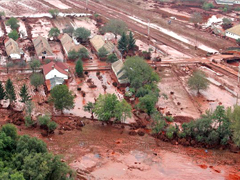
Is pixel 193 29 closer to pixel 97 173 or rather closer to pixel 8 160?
pixel 97 173

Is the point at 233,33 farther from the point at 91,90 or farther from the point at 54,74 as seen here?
the point at 54,74

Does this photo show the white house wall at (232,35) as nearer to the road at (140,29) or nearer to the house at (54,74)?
the road at (140,29)

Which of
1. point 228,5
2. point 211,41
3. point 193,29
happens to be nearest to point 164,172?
point 211,41

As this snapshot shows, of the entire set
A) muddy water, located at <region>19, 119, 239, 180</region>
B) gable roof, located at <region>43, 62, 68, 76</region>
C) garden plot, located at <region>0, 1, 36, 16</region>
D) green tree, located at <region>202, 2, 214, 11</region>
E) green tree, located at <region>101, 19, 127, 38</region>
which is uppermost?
green tree, located at <region>202, 2, 214, 11</region>

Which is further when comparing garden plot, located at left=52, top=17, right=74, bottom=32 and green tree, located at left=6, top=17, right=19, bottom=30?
garden plot, located at left=52, top=17, right=74, bottom=32

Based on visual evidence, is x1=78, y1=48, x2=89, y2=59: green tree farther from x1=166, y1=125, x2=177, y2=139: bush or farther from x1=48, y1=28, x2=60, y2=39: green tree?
x1=166, y1=125, x2=177, y2=139: bush

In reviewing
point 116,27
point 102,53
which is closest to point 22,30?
point 116,27

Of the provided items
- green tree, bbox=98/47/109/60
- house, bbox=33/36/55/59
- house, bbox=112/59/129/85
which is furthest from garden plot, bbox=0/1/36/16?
house, bbox=112/59/129/85

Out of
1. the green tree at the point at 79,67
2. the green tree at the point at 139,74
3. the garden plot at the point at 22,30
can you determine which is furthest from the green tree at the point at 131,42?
the garden plot at the point at 22,30
